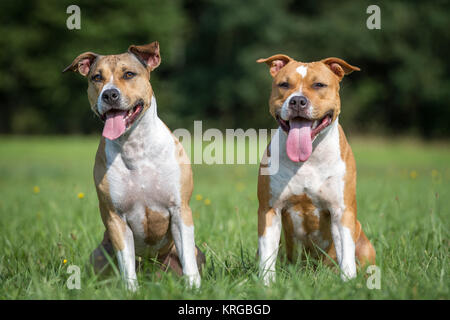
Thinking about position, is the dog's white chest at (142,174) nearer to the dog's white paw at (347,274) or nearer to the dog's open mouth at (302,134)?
the dog's open mouth at (302,134)

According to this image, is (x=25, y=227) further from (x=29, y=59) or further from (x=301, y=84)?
(x=29, y=59)

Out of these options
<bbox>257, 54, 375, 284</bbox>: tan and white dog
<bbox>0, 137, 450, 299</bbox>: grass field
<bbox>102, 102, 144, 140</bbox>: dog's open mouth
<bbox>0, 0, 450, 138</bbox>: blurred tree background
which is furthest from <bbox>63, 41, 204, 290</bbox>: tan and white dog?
<bbox>0, 0, 450, 138</bbox>: blurred tree background

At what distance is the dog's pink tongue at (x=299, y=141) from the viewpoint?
3.71m

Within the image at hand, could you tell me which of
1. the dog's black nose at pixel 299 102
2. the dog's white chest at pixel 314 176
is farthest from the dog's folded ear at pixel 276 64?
the dog's white chest at pixel 314 176

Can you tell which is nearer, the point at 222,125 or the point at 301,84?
the point at 301,84

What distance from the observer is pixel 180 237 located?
12.8 feet

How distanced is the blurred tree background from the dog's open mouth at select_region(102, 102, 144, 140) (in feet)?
80.4

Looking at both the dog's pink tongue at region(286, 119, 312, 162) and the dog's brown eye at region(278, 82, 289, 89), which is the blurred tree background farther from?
the dog's pink tongue at region(286, 119, 312, 162)

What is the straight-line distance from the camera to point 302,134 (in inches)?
147

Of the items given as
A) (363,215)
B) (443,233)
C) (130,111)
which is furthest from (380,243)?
(130,111)

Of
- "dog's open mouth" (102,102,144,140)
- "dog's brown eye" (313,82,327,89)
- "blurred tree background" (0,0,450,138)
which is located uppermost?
"blurred tree background" (0,0,450,138)

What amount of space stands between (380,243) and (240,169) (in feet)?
31.9

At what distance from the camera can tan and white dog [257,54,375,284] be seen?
3.74 m

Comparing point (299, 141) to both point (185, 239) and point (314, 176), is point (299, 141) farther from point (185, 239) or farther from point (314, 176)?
point (185, 239)
